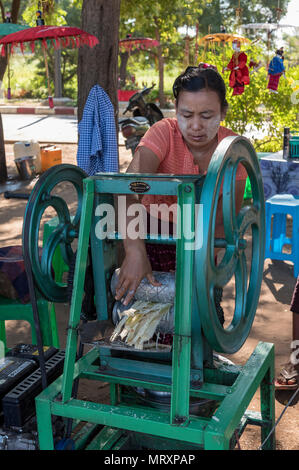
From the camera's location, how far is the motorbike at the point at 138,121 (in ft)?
20.2

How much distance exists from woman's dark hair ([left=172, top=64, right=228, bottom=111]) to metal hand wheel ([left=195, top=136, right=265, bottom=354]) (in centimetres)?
26

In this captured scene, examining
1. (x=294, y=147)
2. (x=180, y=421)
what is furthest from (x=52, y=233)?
(x=294, y=147)

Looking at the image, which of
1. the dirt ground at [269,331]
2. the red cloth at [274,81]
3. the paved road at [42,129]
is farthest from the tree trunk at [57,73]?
the dirt ground at [269,331]

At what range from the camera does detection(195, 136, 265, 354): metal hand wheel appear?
1646 mm

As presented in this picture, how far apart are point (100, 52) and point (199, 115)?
8.90 ft

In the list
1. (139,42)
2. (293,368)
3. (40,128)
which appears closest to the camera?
(293,368)

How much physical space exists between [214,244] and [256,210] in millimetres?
349

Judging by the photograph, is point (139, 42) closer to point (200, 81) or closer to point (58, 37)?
point (58, 37)

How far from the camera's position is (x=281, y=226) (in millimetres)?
4742

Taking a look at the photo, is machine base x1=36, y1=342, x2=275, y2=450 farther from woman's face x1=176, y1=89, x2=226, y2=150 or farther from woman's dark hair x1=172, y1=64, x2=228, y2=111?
woman's dark hair x1=172, y1=64, x2=228, y2=111
